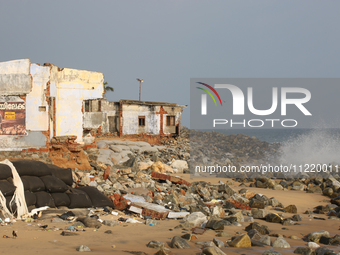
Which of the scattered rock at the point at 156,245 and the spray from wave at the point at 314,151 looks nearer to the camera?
the scattered rock at the point at 156,245

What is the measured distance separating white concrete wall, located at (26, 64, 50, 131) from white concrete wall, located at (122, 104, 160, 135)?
13797mm

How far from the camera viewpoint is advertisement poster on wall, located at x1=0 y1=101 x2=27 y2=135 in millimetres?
9656

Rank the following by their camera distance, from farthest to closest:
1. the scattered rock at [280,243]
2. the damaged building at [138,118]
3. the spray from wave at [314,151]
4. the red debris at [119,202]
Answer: the damaged building at [138,118] < the spray from wave at [314,151] < the red debris at [119,202] < the scattered rock at [280,243]

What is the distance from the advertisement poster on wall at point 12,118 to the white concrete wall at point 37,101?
143 mm

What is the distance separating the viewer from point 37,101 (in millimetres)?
9945

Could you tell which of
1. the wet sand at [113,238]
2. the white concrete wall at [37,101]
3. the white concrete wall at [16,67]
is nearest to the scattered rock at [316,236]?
the wet sand at [113,238]

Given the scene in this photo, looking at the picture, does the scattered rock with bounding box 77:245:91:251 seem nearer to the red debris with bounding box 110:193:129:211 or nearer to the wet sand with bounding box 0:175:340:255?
the wet sand with bounding box 0:175:340:255

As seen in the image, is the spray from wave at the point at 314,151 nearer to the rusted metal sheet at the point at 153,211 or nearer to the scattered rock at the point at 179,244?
the rusted metal sheet at the point at 153,211

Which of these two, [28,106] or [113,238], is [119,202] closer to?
[113,238]

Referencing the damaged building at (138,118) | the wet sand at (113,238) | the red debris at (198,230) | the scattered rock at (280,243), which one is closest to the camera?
the wet sand at (113,238)

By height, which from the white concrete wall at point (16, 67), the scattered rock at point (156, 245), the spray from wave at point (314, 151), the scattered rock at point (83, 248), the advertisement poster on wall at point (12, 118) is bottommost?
the spray from wave at point (314, 151)

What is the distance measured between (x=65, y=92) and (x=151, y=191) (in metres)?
5.19

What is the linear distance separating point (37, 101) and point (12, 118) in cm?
89

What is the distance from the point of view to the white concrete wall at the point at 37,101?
9.86 m
